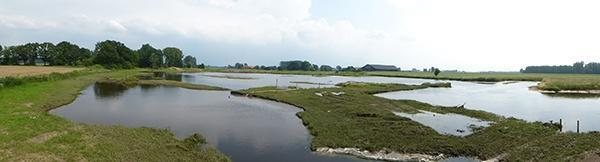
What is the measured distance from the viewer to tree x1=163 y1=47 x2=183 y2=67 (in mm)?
179875

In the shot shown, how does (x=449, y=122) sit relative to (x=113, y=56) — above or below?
below

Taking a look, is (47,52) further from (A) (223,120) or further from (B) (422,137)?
(B) (422,137)

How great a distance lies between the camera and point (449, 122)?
3041 centimetres

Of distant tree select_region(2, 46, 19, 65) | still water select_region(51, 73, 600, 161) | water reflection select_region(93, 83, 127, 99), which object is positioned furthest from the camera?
distant tree select_region(2, 46, 19, 65)

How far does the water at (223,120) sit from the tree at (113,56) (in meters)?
96.4

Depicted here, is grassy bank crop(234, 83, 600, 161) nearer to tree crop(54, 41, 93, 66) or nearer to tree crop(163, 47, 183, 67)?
tree crop(54, 41, 93, 66)

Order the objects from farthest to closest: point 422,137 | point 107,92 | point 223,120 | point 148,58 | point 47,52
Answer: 1. point 148,58
2. point 47,52
3. point 107,92
4. point 223,120
5. point 422,137

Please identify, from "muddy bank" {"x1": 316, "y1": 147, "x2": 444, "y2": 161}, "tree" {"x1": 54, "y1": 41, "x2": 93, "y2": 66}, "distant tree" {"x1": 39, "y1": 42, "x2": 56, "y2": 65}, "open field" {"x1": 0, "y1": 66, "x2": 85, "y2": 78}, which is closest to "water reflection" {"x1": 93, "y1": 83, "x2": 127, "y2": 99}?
"open field" {"x1": 0, "y1": 66, "x2": 85, "y2": 78}

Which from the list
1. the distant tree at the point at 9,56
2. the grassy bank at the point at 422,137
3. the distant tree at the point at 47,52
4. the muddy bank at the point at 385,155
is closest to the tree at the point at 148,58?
the distant tree at the point at 47,52

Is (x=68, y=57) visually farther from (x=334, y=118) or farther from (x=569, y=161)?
(x=569, y=161)

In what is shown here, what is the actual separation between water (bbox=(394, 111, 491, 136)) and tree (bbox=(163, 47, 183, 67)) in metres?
160

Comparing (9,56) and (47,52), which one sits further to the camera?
(47,52)

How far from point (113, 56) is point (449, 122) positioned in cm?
12456

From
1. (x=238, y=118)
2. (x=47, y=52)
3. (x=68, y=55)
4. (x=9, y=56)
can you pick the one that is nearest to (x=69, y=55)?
(x=68, y=55)
